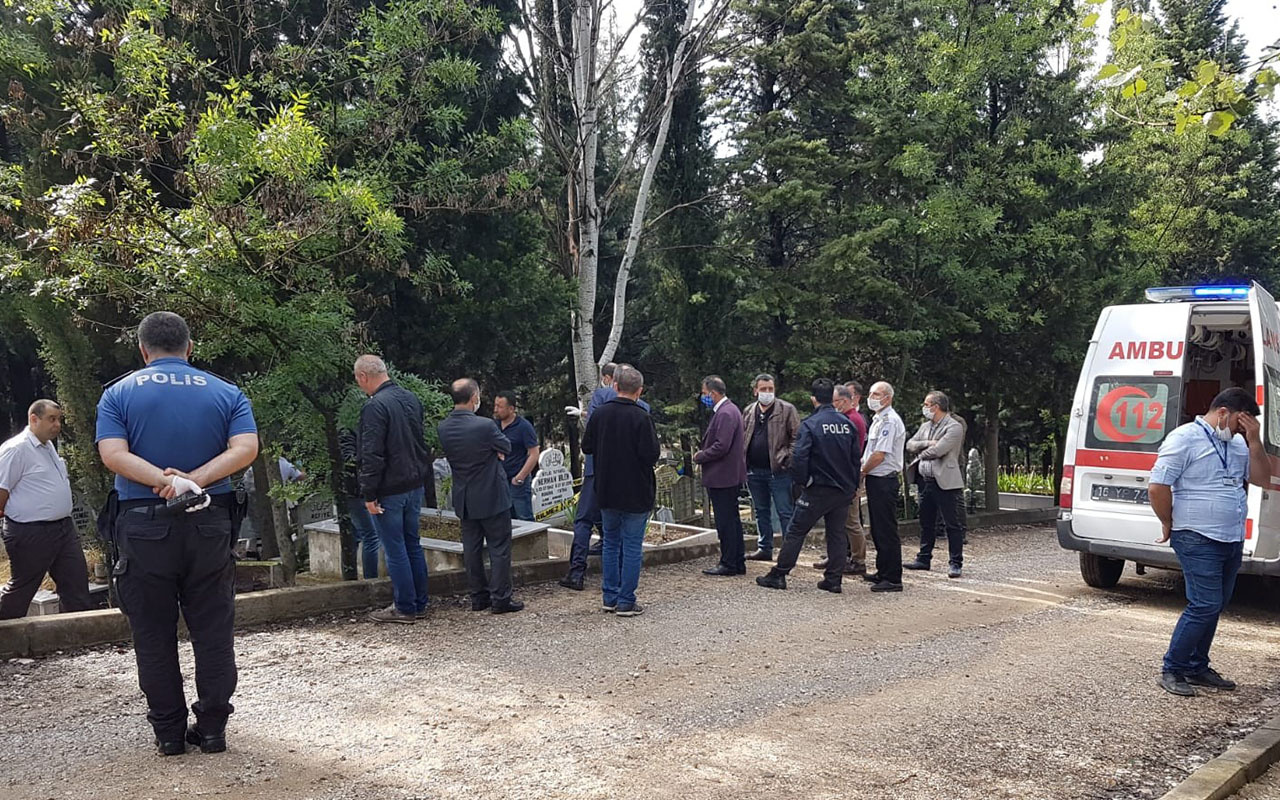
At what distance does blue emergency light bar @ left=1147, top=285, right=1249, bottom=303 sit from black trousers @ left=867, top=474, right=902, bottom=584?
305cm

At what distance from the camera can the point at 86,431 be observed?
35.6ft

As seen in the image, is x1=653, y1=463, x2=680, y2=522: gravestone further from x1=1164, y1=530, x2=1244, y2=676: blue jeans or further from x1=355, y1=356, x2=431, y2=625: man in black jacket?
x1=1164, y1=530, x2=1244, y2=676: blue jeans

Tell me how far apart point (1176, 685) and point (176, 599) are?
5701 millimetres

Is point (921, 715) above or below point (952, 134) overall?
below

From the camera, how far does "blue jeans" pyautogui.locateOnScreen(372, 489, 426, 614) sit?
22.0ft

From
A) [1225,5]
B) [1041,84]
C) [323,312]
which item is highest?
[1225,5]

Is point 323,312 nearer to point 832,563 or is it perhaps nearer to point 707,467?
point 707,467

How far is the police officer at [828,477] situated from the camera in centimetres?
804

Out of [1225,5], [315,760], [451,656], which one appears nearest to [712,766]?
[315,760]

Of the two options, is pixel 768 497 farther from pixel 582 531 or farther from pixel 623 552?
pixel 623 552

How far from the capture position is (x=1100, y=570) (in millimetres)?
8852

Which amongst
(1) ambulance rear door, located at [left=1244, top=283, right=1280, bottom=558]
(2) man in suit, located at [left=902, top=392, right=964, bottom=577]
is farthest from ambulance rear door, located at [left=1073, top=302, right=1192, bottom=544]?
(2) man in suit, located at [left=902, top=392, right=964, bottom=577]

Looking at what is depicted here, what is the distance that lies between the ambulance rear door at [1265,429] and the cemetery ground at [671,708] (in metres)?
0.77

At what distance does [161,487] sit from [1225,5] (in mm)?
32616
